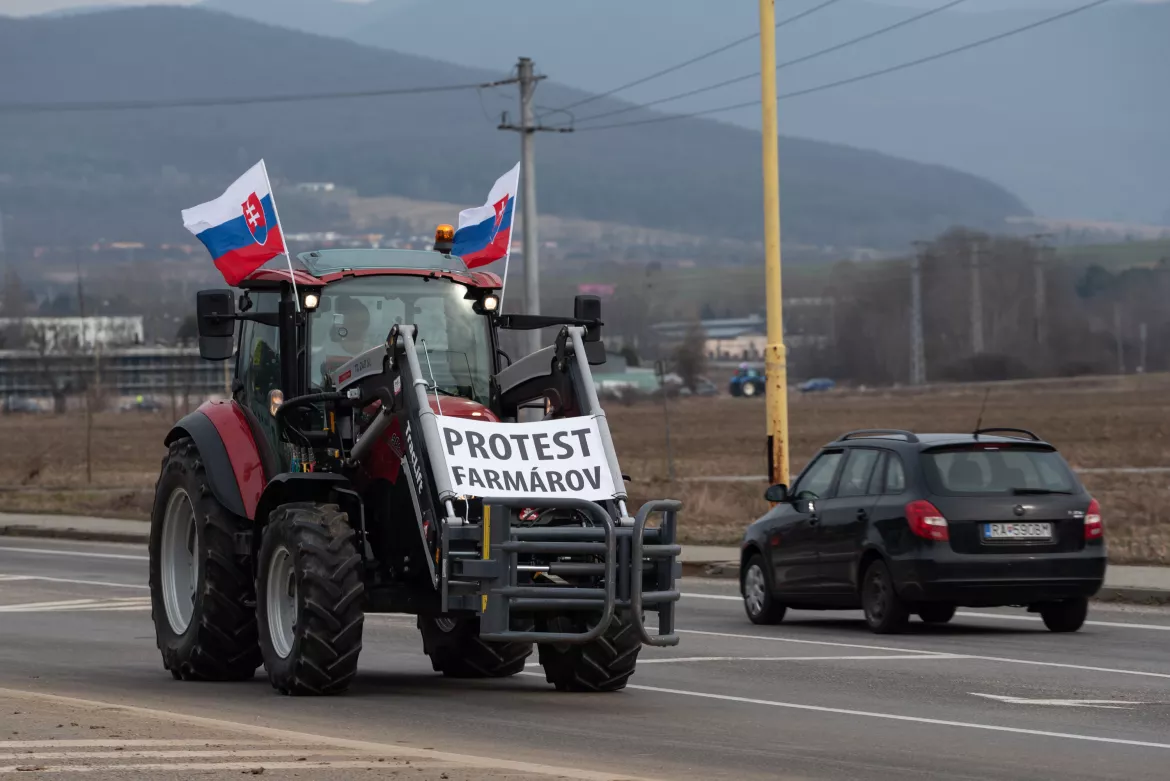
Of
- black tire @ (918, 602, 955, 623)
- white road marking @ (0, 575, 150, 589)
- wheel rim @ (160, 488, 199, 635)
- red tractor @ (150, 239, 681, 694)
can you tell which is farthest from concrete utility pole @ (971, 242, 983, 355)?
red tractor @ (150, 239, 681, 694)

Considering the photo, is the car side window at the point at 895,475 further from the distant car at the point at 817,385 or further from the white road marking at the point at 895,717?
the distant car at the point at 817,385

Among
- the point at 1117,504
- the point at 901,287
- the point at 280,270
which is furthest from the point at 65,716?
the point at 901,287

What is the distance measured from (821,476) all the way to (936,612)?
1721 mm

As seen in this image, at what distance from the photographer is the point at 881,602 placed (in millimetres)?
17359

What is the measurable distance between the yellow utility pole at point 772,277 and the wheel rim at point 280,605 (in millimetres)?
13839

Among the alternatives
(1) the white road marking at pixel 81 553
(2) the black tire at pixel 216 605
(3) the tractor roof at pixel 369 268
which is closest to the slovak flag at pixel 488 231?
(3) the tractor roof at pixel 369 268

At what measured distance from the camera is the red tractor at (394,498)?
1156cm

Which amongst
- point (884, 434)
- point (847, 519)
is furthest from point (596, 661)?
point (884, 434)

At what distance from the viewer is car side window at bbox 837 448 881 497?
1802 centimetres

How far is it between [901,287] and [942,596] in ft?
494

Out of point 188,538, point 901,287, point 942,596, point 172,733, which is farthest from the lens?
point 901,287

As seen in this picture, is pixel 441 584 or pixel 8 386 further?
pixel 8 386

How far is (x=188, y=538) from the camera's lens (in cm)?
1497

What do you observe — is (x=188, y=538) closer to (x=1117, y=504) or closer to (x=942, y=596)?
(x=942, y=596)
